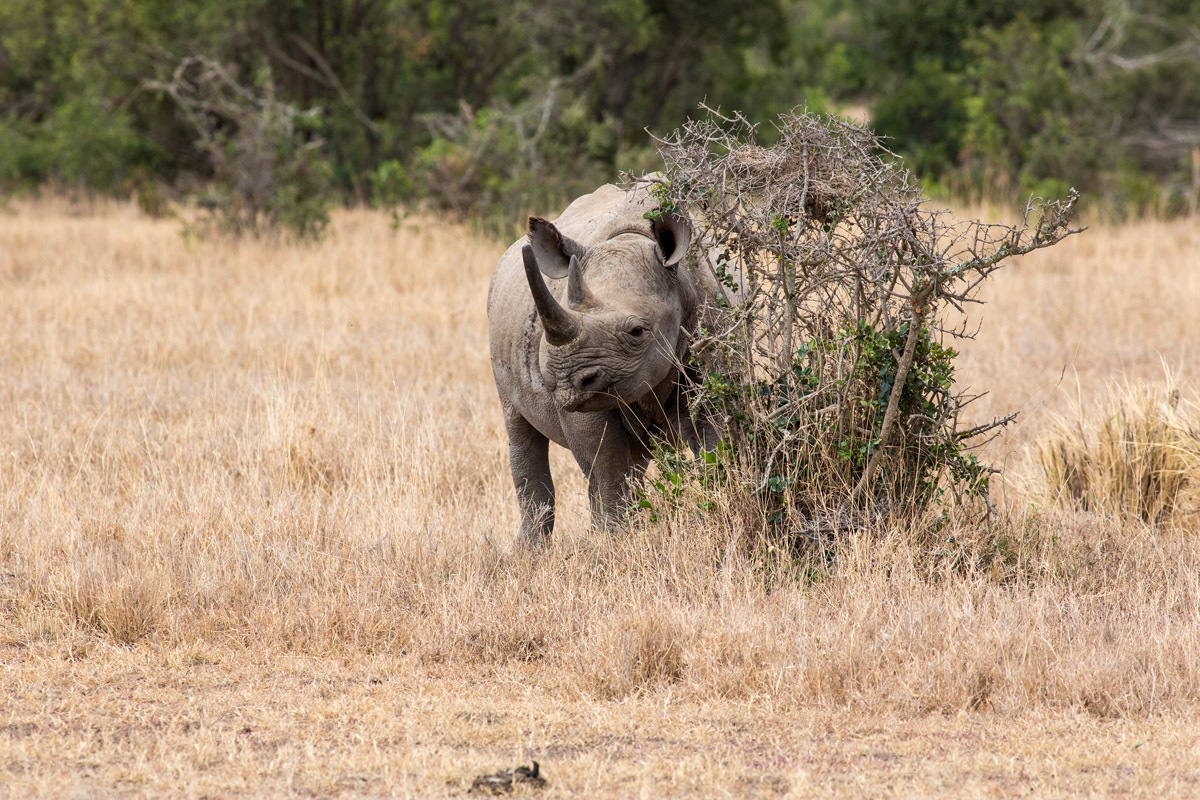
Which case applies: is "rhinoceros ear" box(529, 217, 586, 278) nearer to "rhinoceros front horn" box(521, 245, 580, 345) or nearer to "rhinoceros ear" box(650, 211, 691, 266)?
"rhinoceros ear" box(650, 211, 691, 266)

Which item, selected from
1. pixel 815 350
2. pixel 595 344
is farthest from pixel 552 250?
pixel 815 350

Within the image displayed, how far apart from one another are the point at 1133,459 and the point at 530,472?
317cm

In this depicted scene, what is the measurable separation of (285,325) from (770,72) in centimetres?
1709

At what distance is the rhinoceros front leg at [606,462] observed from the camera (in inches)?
229

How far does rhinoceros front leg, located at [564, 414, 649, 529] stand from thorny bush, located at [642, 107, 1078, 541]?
0.20m

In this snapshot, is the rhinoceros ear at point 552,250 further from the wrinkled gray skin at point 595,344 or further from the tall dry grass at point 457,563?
the tall dry grass at point 457,563

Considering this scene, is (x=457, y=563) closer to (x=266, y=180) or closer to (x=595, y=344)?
(x=595, y=344)

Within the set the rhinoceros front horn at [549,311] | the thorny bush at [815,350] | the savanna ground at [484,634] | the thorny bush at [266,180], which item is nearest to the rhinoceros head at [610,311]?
the rhinoceros front horn at [549,311]

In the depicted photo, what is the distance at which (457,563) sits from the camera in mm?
5887

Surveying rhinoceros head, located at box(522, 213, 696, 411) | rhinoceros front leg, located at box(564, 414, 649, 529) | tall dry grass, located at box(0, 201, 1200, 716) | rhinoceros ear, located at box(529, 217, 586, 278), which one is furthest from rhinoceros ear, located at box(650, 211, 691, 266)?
tall dry grass, located at box(0, 201, 1200, 716)

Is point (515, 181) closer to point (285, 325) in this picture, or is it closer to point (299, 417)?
point (285, 325)

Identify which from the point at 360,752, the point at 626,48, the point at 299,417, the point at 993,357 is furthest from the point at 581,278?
the point at 626,48

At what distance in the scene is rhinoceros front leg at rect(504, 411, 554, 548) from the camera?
6.62 metres

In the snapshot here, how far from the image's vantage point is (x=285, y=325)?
38.0 ft
